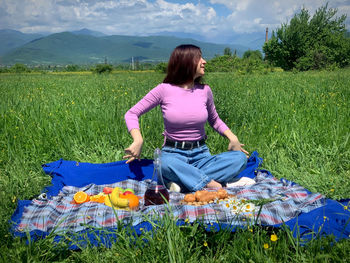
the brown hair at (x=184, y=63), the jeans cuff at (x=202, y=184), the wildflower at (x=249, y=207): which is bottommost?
the jeans cuff at (x=202, y=184)

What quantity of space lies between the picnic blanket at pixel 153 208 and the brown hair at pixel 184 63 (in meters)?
1.03

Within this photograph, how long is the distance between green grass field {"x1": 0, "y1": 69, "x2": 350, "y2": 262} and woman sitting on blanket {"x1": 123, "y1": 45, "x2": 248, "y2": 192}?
27.8 inches

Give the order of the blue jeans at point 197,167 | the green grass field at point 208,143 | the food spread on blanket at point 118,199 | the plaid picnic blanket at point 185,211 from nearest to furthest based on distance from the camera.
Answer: the green grass field at point 208,143, the plaid picnic blanket at point 185,211, the food spread on blanket at point 118,199, the blue jeans at point 197,167

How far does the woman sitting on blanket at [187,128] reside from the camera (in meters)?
3.05

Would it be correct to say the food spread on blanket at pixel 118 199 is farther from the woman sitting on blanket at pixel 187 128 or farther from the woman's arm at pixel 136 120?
the woman sitting on blanket at pixel 187 128

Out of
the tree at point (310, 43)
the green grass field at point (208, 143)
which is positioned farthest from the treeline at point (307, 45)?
the green grass field at point (208, 143)

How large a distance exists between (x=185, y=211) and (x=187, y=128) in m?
1.14

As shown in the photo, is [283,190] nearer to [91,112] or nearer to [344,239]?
[344,239]

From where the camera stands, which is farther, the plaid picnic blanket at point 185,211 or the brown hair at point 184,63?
the brown hair at point 184,63

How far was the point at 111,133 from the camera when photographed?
4.09 meters

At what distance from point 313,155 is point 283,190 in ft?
3.18

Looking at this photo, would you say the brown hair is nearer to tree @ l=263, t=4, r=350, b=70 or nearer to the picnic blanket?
the picnic blanket

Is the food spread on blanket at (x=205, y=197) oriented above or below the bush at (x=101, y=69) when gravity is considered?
above

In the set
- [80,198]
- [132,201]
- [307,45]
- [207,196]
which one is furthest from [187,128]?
[307,45]
